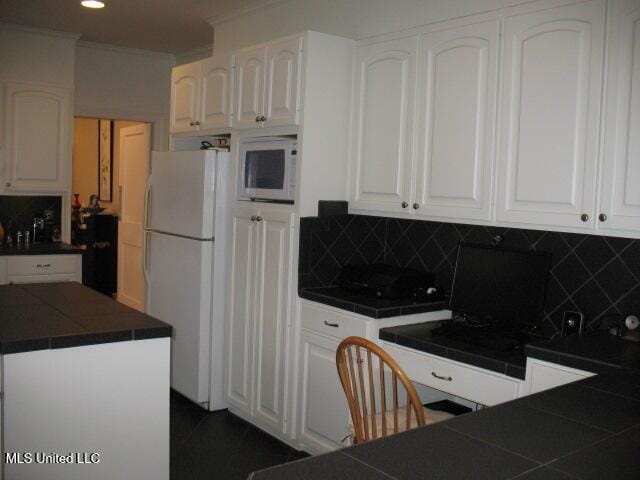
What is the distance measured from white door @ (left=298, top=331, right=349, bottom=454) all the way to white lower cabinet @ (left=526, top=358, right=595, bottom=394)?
103 cm

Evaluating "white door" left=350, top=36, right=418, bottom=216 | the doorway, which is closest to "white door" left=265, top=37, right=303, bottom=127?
"white door" left=350, top=36, right=418, bottom=216

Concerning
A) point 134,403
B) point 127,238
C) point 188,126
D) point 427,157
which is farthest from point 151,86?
point 134,403

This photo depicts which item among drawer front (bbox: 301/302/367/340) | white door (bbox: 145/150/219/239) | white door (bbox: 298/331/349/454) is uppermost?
white door (bbox: 145/150/219/239)

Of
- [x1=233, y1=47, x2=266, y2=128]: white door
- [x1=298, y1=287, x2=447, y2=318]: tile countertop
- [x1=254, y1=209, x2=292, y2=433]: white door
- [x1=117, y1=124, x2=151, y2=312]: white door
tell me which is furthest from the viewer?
[x1=117, y1=124, x2=151, y2=312]: white door

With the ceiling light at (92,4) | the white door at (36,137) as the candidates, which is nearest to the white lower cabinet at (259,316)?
the ceiling light at (92,4)

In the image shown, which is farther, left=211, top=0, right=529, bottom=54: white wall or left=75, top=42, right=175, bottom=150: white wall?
left=75, top=42, right=175, bottom=150: white wall

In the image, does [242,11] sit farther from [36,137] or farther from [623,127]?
[623,127]

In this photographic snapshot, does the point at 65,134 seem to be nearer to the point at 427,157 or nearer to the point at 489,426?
the point at 427,157

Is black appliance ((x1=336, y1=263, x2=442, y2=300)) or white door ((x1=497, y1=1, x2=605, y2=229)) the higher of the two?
white door ((x1=497, y1=1, x2=605, y2=229))

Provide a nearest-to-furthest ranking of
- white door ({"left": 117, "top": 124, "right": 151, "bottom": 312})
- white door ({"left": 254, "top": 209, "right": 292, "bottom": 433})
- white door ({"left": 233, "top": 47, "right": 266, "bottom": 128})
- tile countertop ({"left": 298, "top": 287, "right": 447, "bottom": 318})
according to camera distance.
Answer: tile countertop ({"left": 298, "top": 287, "right": 447, "bottom": 318}) < white door ({"left": 254, "top": 209, "right": 292, "bottom": 433}) < white door ({"left": 233, "top": 47, "right": 266, "bottom": 128}) < white door ({"left": 117, "top": 124, "right": 151, "bottom": 312})

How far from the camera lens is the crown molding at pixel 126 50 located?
553cm

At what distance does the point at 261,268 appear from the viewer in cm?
361

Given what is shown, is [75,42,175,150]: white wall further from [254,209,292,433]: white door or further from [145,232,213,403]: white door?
[254,209,292,433]: white door

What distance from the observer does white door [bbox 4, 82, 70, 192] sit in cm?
494
